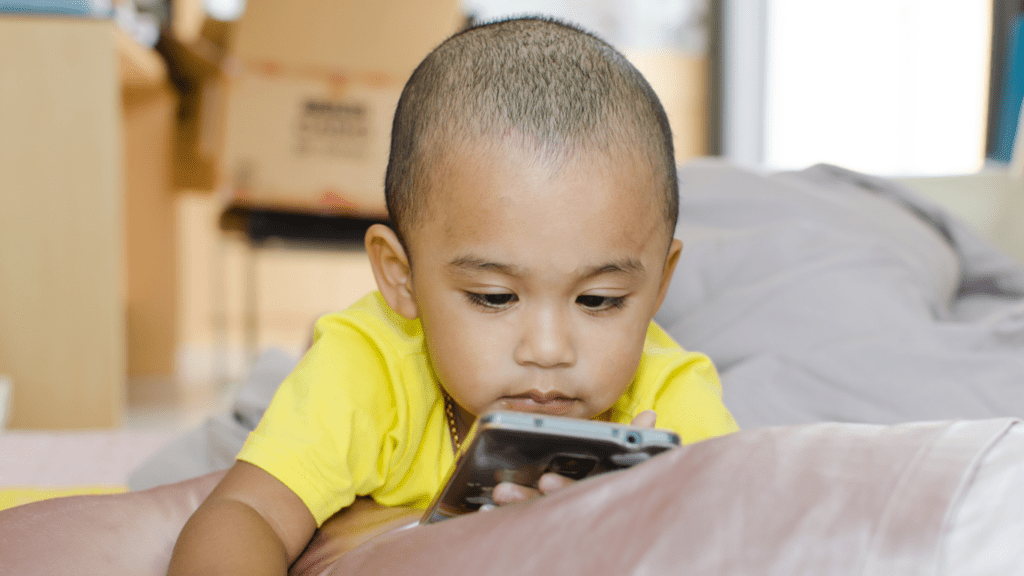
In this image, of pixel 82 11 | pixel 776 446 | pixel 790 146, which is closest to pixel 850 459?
pixel 776 446

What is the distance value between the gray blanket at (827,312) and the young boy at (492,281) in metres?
0.24

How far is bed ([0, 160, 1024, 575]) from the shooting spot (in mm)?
278

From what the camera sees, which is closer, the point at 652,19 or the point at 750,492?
the point at 750,492

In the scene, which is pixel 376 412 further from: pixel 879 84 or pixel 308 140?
pixel 879 84

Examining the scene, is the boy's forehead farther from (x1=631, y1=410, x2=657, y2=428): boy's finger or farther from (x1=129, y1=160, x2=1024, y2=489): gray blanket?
(x1=129, y1=160, x2=1024, y2=489): gray blanket

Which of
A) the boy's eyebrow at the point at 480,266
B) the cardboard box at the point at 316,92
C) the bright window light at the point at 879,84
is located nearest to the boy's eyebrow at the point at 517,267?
the boy's eyebrow at the point at 480,266

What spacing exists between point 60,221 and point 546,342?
154 cm

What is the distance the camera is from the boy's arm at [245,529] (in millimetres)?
480

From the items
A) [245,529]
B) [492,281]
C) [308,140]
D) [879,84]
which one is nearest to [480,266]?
[492,281]

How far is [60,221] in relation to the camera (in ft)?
5.65

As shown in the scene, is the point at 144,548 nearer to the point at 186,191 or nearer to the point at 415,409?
the point at 415,409

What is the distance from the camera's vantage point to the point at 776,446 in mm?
320

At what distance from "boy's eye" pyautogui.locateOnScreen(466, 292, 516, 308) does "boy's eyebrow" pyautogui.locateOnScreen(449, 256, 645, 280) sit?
2 centimetres

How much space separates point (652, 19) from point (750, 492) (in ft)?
12.9
